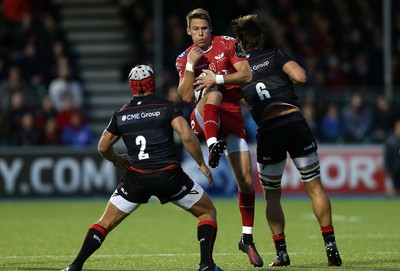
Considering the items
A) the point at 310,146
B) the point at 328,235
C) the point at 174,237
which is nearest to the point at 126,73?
the point at 174,237

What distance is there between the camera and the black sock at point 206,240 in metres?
9.66

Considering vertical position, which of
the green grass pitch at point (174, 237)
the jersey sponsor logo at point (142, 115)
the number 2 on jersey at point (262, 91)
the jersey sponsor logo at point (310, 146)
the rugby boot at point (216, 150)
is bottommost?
the green grass pitch at point (174, 237)

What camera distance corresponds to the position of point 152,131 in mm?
9758

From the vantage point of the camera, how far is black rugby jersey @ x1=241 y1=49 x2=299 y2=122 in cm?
1108

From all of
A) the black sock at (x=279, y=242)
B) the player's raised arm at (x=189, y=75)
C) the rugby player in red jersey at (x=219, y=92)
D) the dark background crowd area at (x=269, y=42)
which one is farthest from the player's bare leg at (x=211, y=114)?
the dark background crowd area at (x=269, y=42)

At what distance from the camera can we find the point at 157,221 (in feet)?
58.1

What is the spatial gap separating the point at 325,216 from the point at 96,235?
2.50m

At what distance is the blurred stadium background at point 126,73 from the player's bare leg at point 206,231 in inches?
477

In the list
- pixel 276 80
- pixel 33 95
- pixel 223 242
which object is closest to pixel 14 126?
pixel 33 95

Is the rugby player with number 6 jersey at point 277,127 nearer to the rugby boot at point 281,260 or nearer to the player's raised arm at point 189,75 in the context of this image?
the rugby boot at point 281,260

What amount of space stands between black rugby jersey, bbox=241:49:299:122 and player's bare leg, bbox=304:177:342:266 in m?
0.89

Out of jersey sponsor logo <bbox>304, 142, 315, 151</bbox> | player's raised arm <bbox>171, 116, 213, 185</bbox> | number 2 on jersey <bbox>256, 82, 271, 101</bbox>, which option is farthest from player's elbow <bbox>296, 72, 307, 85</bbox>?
player's raised arm <bbox>171, 116, 213, 185</bbox>

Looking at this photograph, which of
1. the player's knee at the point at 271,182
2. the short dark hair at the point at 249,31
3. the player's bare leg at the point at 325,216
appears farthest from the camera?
the player's knee at the point at 271,182

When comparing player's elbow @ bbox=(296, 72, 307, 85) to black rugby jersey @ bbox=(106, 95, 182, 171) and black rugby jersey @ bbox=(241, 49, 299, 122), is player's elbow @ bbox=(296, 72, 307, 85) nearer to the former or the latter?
black rugby jersey @ bbox=(241, 49, 299, 122)
